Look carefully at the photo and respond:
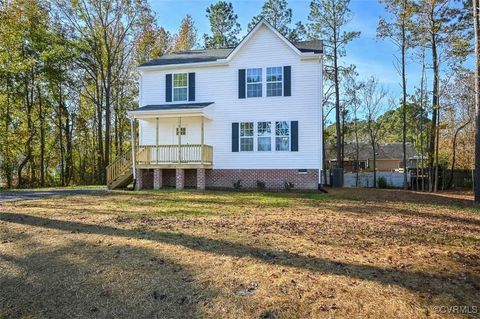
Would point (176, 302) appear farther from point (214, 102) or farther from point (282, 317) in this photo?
point (214, 102)

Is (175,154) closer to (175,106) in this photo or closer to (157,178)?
(157,178)

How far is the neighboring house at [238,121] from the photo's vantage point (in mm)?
17219

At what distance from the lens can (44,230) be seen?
7355mm

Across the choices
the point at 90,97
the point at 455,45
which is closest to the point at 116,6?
the point at 90,97

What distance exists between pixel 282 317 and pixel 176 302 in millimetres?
1263

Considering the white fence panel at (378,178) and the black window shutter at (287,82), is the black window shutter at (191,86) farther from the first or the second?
the white fence panel at (378,178)

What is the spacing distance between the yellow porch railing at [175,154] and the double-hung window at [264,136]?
2.47 metres

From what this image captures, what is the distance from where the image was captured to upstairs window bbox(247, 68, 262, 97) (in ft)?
58.6

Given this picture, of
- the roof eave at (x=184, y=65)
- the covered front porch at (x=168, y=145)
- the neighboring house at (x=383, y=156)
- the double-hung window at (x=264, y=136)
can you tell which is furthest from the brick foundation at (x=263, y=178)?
the neighboring house at (x=383, y=156)

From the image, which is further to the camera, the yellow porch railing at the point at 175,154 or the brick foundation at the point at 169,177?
the brick foundation at the point at 169,177

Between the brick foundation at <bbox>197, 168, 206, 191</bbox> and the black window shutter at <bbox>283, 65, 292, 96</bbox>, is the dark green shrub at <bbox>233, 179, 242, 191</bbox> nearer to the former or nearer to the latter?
the brick foundation at <bbox>197, 168, 206, 191</bbox>

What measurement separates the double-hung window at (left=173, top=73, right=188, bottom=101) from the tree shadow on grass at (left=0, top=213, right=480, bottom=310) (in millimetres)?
12774

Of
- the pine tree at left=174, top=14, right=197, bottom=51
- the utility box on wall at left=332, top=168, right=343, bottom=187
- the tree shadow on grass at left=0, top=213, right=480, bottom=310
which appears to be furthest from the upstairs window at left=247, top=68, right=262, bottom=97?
the pine tree at left=174, top=14, right=197, bottom=51

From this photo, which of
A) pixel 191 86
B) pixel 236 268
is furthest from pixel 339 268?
pixel 191 86
